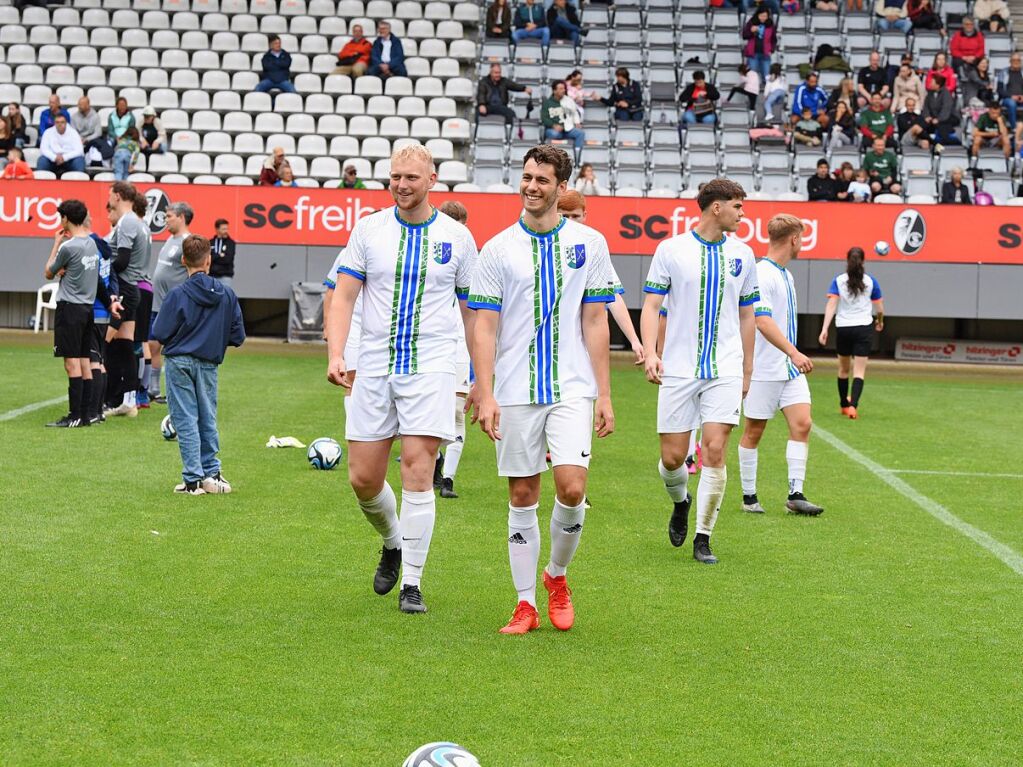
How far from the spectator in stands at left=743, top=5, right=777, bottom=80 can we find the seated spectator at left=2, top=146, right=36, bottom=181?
1378 cm

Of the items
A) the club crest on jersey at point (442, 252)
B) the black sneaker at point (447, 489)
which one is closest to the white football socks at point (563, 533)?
the club crest on jersey at point (442, 252)

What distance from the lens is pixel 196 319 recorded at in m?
9.55

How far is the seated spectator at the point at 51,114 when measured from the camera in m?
23.4

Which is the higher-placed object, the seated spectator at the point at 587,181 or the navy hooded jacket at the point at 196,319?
the seated spectator at the point at 587,181

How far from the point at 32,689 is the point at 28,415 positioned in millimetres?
8793

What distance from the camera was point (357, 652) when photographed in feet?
18.4

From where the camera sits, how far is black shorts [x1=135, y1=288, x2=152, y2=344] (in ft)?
45.7

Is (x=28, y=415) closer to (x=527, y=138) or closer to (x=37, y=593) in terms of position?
(x=37, y=593)

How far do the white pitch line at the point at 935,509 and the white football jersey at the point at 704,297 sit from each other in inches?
79.6

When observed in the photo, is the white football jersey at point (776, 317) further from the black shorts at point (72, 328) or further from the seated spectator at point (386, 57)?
the seated spectator at point (386, 57)

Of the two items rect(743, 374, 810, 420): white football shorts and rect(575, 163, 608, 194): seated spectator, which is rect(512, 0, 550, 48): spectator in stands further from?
rect(743, 374, 810, 420): white football shorts

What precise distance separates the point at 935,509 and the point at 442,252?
5.18m

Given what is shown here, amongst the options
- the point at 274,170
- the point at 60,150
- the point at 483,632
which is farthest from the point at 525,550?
the point at 60,150

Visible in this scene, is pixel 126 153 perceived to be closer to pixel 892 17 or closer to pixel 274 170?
pixel 274 170
